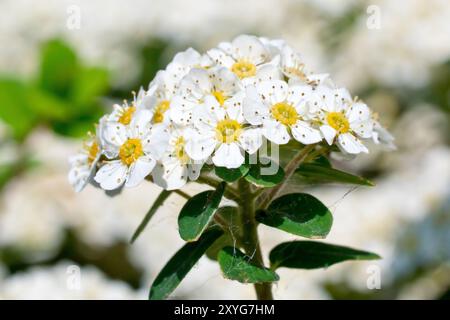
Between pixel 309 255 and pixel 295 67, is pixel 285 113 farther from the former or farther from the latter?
pixel 309 255

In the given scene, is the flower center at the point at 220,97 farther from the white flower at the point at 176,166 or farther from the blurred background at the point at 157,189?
the blurred background at the point at 157,189

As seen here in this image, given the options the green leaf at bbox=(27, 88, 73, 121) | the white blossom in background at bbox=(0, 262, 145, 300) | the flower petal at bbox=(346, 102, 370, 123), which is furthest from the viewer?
the green leaf at bbox=(27, 88, 73, 121)

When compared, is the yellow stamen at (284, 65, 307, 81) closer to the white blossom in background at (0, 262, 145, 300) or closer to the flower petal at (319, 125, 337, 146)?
the flower petal at (319, 125, 337, 146)

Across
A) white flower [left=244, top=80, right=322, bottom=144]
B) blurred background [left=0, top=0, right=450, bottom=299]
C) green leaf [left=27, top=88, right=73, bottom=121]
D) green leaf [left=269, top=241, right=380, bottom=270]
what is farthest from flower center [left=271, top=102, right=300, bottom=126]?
green leaf [left=27, top=88, right=73, bottom=121]

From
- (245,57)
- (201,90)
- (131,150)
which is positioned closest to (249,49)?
(245,57)
